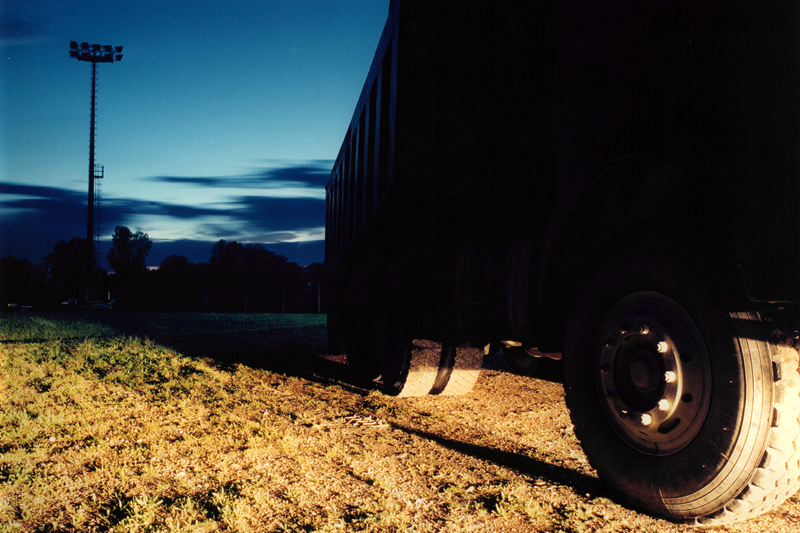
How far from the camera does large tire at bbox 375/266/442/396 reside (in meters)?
5.48

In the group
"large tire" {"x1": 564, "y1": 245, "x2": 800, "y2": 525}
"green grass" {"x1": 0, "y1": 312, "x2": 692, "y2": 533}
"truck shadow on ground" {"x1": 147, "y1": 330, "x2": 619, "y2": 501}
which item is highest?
"large tire" {"x1": 564, "y1": 245, "x2": 800, "y2": 525}

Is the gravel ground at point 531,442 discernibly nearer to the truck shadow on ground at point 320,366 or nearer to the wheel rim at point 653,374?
the truck shadow on ground at point 320,366

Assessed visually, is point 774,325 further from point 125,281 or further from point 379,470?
point 125,281

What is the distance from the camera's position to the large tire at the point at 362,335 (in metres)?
6.70

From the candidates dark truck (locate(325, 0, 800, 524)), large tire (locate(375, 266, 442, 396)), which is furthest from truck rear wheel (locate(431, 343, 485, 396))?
dark truck (locate(325, 0, 800, 524))

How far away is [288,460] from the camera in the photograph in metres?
3.48

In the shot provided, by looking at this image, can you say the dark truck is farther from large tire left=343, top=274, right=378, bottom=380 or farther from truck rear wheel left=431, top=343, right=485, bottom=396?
large tire left=343, top=274, right=378, bottom=380

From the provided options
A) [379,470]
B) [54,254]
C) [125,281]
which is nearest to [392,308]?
[379,470]

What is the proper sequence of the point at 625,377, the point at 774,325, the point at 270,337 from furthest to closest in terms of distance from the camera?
the point at 270,337, the point at 625,377, the point at 774,325

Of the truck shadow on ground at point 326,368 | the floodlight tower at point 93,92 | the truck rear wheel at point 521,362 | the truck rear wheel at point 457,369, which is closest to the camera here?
the truck shadow on ground at point 326,368

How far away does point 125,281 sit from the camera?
46.8m

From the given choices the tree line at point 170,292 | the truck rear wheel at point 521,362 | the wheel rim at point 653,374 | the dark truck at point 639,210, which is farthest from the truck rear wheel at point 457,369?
the tree line at point 170,292

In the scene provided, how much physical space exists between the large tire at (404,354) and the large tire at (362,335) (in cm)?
70

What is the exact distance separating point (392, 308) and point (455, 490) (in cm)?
316
